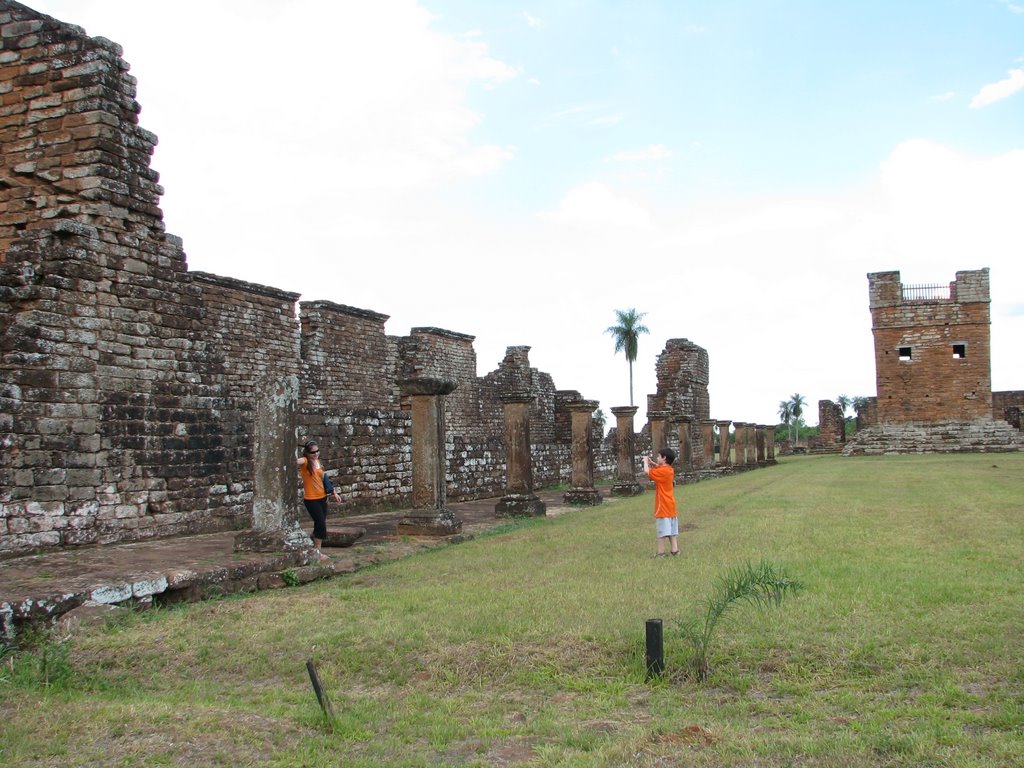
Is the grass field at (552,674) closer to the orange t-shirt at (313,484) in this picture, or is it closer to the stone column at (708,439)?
the orange t-shirt at (313,484)

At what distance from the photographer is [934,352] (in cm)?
4028

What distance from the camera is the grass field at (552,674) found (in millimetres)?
3963

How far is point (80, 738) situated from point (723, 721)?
3269mm

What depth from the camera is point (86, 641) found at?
5.82 m

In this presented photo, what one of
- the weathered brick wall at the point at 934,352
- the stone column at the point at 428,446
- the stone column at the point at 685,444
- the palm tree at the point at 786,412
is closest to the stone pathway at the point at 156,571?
the stone column at the point at 428,446

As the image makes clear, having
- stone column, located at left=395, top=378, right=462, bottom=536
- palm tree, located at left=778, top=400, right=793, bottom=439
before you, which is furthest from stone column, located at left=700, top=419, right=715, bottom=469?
palm tree, located at left=778, top=400, right=793, bottom=439

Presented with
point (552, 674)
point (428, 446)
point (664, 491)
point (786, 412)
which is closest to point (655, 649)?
point (552, 674)

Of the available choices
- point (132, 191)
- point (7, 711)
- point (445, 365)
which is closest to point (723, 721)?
point (7, 711)

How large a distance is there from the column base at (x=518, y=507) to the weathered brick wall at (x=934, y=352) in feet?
103

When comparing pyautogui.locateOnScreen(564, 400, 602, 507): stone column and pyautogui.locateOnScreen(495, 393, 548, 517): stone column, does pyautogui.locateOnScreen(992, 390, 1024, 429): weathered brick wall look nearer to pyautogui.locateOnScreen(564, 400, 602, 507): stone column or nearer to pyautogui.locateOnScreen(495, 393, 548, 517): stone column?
pyautogui.locateOnScreen(564, 400, 602, 507): stone column

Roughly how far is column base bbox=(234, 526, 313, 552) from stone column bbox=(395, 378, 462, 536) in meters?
2.95

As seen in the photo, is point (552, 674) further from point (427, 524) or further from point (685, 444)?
point (685, 444)

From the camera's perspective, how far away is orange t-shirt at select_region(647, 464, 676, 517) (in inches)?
369

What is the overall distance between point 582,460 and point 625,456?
2714 millimetres
